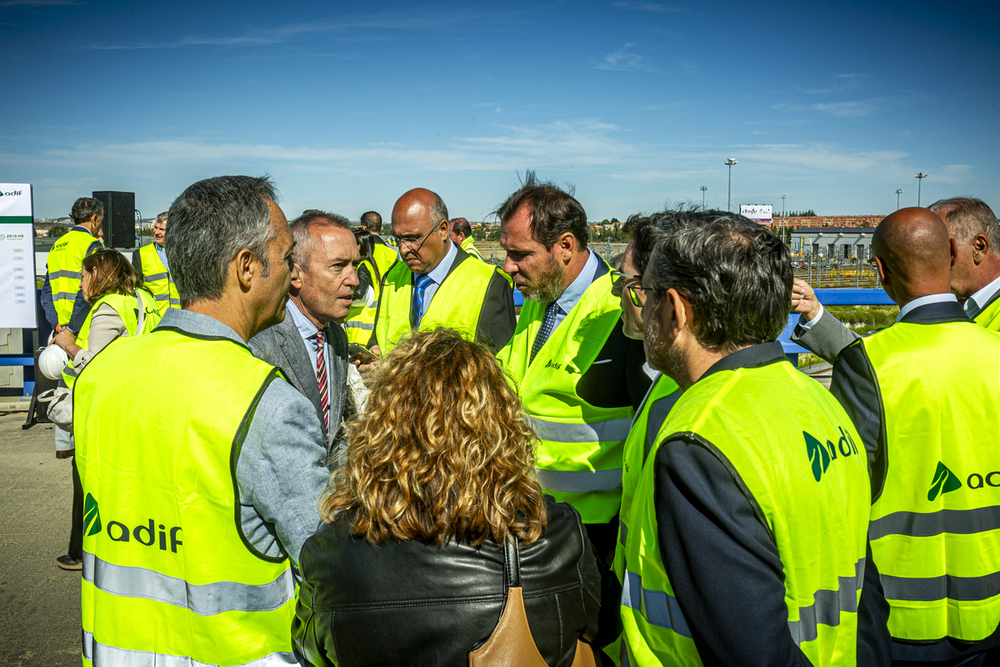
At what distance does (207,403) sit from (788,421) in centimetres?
132

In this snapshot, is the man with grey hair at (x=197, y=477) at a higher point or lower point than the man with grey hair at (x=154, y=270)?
lower

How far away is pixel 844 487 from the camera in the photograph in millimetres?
1478

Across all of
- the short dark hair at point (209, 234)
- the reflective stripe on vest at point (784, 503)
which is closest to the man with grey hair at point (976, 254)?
the reflective stripe on vest at point (784, 503)

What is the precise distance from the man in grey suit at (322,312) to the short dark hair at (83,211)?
22.7ft

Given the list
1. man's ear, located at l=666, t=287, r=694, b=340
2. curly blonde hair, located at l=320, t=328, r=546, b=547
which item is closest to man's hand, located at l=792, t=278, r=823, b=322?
man's ear, located at l=666, t=287, r=694, b=340

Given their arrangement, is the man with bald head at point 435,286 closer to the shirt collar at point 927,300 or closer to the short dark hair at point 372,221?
the shirt collar at point 927,300

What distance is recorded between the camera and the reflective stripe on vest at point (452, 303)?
436cm

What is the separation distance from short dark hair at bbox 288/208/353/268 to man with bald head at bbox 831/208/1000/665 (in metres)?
2.28

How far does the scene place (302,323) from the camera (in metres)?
3.02

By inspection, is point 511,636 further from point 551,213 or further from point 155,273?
point 155,273

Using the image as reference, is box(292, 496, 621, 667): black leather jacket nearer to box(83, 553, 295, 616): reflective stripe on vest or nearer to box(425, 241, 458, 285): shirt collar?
box(83, 553, 295, 616): reflective stripe on vest

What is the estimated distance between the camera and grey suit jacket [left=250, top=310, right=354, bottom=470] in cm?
275

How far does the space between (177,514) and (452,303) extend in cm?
288

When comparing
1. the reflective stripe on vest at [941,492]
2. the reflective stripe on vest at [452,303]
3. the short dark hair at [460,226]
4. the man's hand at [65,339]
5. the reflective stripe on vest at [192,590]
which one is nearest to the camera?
the reflective stripe on vest at [192,590]
